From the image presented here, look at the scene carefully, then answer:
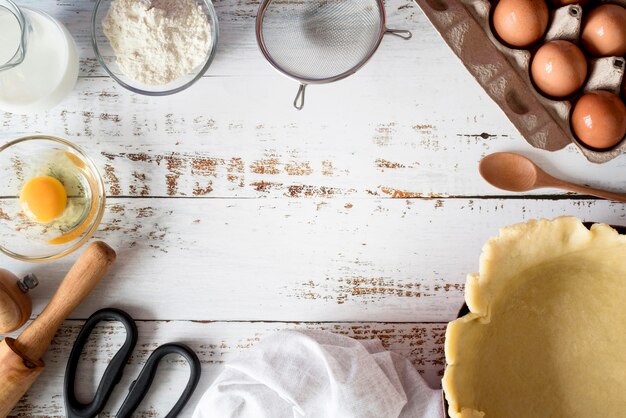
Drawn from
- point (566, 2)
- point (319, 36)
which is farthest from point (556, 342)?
point (319, 36)

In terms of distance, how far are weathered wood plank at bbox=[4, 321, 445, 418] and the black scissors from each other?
0.8 inches

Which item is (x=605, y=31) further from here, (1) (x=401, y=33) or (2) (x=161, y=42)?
(2) (x=161, y=42)

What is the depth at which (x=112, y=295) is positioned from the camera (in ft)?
3.45

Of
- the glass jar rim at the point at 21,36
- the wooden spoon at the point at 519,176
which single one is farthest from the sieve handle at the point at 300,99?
the glass jar rim at the point at 21,36

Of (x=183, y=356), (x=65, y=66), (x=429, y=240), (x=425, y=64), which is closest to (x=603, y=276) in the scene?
(x=429, y=240)

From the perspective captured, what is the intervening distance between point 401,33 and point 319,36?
12 centimetres

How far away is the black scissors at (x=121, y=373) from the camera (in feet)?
3.30

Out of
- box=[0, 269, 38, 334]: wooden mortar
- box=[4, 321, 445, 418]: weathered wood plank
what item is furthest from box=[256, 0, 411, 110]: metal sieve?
box=[0, 269, 38, 334]: wooden mortar

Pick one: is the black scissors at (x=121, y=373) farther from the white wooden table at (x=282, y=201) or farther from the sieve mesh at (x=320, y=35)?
the sieve mesh at (x=320, y=35)

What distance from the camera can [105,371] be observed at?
102 cm

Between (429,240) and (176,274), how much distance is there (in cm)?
38

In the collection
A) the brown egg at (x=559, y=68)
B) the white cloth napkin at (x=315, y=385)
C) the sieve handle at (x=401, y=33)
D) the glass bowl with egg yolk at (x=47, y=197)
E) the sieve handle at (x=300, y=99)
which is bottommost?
the white cloth napkin at (x=315, y=385)

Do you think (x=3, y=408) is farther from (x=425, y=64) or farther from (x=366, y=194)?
(x=425, y=64)

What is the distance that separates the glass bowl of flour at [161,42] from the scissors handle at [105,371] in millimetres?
330
